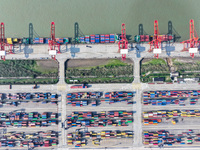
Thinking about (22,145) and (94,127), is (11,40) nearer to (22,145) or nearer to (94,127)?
(22,145)

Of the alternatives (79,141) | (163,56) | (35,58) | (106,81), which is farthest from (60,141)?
(163,56)

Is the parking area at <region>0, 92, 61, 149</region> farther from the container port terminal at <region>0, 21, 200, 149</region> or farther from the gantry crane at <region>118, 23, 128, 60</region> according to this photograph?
the gantry crane at <region>118, 23, 128, 60</region>

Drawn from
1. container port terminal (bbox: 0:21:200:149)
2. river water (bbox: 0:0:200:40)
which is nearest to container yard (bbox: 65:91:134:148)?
container port terminal (bbox: 0:21:200:149)

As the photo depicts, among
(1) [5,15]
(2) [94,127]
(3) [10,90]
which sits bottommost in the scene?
(2) [94,127]

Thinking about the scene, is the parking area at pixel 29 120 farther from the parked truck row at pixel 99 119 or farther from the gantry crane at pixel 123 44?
the gantry crane at pixel 123 44

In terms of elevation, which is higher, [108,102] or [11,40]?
[11,40]
